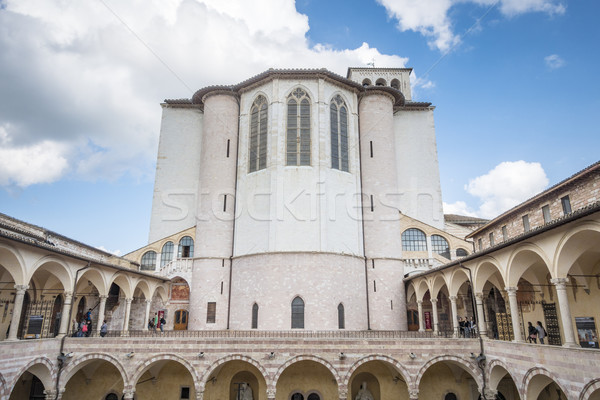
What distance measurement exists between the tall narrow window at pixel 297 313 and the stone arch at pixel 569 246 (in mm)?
14309

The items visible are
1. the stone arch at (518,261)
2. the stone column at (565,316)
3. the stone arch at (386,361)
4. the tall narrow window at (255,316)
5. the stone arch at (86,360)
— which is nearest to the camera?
the stone column at (565,316)

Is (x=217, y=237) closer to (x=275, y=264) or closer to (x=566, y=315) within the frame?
(x=275, y=264)

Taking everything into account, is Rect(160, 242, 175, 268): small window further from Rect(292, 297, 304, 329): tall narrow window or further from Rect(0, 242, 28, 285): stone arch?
Rect(0, 242, 28, 285): stone arch

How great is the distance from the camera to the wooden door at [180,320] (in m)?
28.2

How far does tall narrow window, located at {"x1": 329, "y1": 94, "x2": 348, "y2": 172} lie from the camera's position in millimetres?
28250

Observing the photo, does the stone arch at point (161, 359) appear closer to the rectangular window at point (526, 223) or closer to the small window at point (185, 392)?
the small window at point (185, 392)

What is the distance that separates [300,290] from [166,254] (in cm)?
1178

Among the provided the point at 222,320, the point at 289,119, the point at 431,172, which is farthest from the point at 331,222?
the point at 431,172

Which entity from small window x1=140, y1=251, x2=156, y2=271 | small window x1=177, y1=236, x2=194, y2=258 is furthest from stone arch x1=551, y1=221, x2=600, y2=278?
small window x1=140, y1=251, x2=156, y2=271

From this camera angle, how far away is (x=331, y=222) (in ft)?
87.5

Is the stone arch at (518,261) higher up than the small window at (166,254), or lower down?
Answer: lower down

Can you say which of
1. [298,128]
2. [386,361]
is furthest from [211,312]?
[298,128]

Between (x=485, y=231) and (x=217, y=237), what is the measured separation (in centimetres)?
1741

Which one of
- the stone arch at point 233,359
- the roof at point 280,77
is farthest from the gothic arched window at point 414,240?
the stone arch at point 233,359
